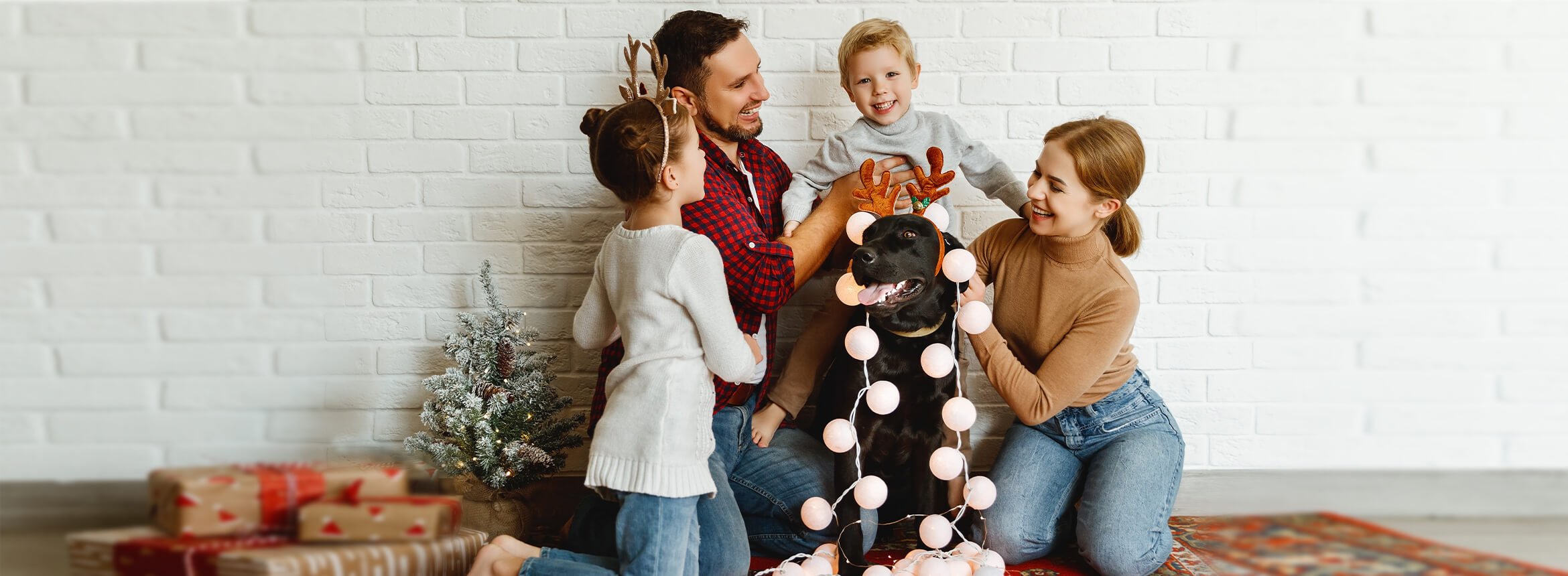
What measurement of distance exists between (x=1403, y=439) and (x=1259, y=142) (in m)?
0.93

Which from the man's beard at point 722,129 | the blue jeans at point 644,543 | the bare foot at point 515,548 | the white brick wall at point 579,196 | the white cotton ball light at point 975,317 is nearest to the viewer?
the blue jeans at point 644,543

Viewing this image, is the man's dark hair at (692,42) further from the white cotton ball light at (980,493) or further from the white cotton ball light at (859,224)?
the white cotton ball light at (980,493)

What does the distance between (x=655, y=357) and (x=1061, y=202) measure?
3.30 feet

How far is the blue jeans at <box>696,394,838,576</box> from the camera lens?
7.12 ft

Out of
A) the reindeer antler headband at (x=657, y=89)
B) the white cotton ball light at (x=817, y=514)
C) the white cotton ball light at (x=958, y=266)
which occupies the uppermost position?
the reindeer antler headband at (x=657, y=89)

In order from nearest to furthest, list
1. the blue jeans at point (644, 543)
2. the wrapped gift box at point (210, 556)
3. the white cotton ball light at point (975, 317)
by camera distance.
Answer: the wrapped gift box at point (210, 556) < the blue jeans at point (644, 543) < the white cotton ball light at point (975, 317)

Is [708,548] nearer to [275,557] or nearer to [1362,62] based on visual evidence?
[275,557]

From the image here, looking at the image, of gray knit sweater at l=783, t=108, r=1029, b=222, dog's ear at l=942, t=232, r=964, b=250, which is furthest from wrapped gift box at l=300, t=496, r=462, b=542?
dog's ear at l=942, t=232, r=964, b=250

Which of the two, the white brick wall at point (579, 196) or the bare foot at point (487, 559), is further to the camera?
the white brick wall at point (579, 196)

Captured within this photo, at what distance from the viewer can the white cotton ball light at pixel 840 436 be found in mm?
2047

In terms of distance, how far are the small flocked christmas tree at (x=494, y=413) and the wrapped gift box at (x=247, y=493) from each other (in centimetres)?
34

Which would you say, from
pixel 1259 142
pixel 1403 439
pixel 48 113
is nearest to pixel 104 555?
pixel 48 113

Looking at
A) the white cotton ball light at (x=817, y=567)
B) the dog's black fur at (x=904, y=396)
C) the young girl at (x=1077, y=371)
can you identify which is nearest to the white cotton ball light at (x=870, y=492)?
the dog's black fur at (x=904, y=396)

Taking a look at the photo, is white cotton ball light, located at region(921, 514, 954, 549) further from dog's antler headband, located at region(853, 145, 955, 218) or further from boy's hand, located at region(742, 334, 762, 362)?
dog's antler headband, located at region(853, 145, 955, 218)
